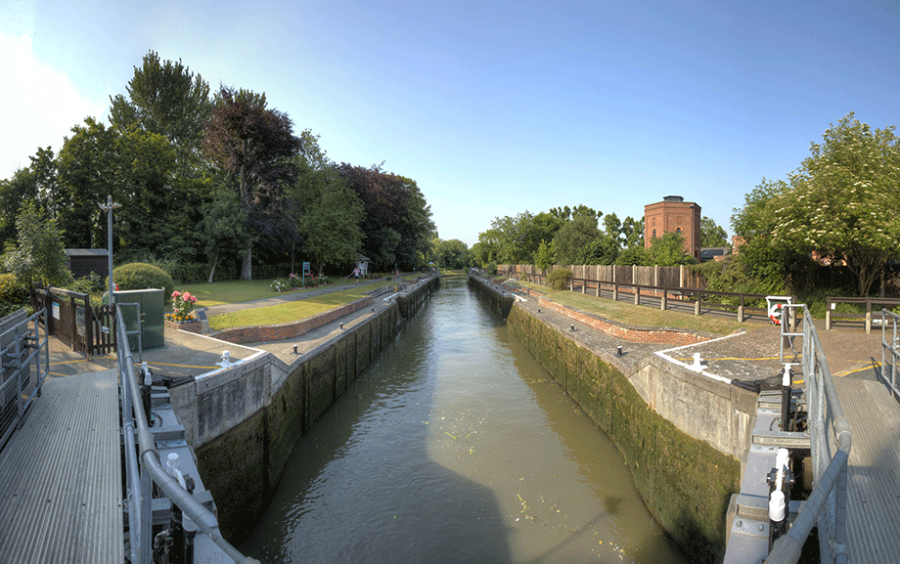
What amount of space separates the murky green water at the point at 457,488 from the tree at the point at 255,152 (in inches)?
983

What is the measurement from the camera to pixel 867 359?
8031 millimetres

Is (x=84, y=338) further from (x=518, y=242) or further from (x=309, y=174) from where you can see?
(x=518, y=242)

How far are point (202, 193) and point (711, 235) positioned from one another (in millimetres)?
98974

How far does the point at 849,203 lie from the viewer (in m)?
13.1

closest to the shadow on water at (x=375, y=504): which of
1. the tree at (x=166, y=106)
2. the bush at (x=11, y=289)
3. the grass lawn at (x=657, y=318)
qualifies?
the grass lawn at (x=657, y=318)

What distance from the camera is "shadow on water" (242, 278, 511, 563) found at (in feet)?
21.7

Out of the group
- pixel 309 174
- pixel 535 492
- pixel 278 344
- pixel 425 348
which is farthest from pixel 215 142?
pixel 535 492

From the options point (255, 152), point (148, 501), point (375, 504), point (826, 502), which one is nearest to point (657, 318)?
point (375, 504)

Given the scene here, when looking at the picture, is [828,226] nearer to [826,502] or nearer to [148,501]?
[826,502]

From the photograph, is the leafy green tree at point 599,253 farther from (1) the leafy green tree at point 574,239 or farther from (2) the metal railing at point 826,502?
(2) the metal railing at point 826,502

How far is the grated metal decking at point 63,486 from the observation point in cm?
288

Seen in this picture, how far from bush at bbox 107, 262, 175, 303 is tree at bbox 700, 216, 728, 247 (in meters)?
101

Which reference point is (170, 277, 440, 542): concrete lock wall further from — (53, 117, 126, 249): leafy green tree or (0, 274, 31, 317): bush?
(53, 117, 126, 249): leafy green tree

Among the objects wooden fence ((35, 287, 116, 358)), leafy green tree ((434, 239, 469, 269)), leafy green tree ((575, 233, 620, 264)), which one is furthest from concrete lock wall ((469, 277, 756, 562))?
leafy green tree ((434, 239, 469, 269))
